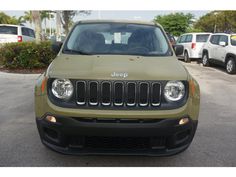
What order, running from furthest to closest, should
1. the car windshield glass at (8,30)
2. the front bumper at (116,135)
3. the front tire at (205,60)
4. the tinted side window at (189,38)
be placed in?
the tinted side window at (189,38)
the car windshield glass at (8,30)
the front tire at (205,60)
the front bumper at (116,135)

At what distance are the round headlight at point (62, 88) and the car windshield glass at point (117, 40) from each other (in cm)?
88

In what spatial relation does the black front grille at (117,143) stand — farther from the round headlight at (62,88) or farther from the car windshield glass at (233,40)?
the car windshield glass at (233,40)

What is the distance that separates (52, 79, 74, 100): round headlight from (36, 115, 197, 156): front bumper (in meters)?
0.25

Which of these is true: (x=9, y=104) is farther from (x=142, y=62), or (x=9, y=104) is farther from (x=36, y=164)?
(x=142, y=62)

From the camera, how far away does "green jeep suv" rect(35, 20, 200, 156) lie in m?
3.10

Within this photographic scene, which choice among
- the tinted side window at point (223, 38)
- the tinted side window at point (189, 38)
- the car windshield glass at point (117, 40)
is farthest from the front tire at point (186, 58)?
the car windshield glass at point (117, 40)

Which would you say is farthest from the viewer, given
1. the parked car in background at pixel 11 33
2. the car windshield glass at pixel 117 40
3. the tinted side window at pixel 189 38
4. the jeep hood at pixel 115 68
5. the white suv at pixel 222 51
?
the tinted side window at pixel 189 38

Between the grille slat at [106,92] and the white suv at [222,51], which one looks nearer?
the grille slat at [106,92]

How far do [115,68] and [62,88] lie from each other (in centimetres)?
62

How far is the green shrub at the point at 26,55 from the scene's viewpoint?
10.6 meters

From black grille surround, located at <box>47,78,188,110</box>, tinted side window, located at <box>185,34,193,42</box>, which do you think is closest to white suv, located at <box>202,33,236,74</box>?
tinted side window, located at <box>185,34,193,42</box>

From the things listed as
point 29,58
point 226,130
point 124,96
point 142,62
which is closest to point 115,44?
point 142,62

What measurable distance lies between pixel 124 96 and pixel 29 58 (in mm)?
8301

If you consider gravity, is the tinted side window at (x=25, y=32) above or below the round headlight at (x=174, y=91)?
below
